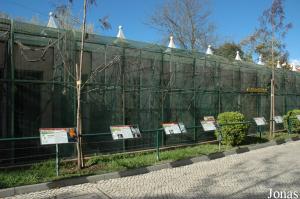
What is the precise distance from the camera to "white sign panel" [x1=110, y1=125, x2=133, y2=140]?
400 inches

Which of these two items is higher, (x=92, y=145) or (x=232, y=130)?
(x=232, y=130)

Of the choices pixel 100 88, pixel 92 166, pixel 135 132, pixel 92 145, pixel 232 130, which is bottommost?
pixel 92 166

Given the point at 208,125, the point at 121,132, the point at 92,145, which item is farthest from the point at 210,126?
the point at 92,145

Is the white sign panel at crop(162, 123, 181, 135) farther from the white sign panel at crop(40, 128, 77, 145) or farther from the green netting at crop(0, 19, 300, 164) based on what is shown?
the white sign panel at crop(40, 128, 77, 145)

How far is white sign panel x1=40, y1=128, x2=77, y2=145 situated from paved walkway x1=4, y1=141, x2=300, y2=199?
126 centimetres

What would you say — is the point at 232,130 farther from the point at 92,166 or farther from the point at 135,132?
the point at 92,166

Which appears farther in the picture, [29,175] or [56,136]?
[56,136]

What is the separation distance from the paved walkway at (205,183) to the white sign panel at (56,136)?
126 centimetres

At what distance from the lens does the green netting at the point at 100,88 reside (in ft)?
32.4

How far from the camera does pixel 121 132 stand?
408 inches

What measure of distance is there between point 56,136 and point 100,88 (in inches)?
127

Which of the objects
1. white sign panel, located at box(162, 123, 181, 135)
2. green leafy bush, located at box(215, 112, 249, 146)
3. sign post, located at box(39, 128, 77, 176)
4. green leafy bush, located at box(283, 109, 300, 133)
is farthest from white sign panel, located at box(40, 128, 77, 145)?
green leafy bush, located at box(283, 109, 300, 133)

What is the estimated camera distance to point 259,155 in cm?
1251

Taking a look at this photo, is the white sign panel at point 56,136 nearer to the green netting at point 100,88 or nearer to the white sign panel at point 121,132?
the green netting at point 100,88
